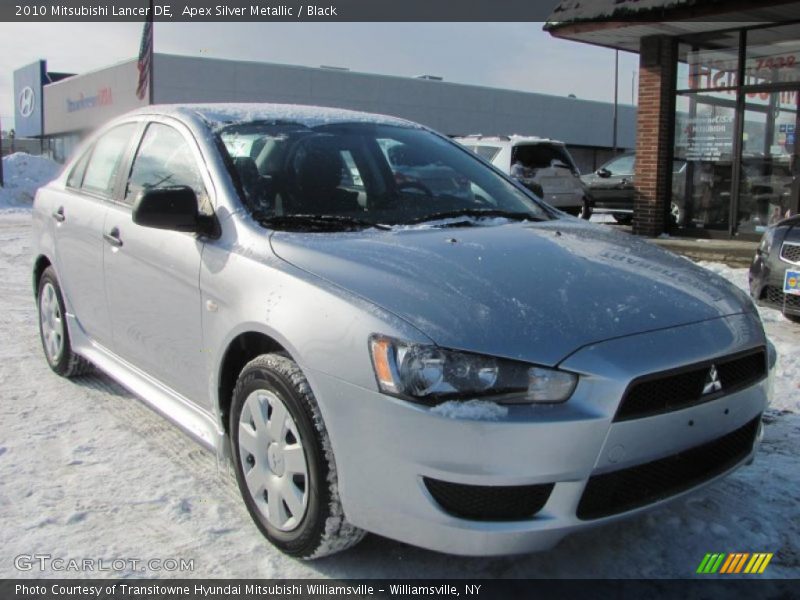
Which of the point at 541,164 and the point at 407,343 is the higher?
the point at 541,164

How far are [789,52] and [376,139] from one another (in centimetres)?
824

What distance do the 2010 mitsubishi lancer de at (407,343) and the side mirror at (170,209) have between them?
0.01 meters

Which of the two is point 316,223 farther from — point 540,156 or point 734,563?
point 540,156

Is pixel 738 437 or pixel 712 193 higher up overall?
pixel 712 193

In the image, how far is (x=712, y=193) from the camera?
10930 millimetres

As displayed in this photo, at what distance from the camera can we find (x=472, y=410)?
220cm

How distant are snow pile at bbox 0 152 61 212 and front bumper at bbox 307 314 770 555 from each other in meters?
23.2

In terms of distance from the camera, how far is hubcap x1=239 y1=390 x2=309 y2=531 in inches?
102

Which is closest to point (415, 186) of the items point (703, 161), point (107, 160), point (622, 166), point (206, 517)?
point (206, 517)

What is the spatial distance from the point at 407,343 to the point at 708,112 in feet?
32.6

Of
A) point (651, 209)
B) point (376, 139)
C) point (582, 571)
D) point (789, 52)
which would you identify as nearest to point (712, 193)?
point (651, 209)

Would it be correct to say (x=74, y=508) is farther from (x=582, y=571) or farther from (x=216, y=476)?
(x=582, y=571)

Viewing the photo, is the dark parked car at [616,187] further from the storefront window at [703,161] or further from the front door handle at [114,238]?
the front door handle at [114,238]

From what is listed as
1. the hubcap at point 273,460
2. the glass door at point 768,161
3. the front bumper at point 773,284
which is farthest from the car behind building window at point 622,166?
the hubcap at point 273,460
